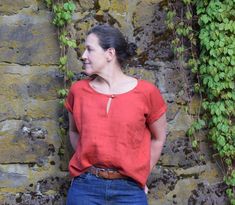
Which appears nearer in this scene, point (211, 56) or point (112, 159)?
point (112, 159)

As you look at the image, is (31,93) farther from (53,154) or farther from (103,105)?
(103,105)

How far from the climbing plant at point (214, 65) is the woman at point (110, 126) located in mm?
475

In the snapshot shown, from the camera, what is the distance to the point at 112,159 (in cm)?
260

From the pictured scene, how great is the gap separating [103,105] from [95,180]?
0.38 m

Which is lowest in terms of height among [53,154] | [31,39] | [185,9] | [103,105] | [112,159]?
[53,154]

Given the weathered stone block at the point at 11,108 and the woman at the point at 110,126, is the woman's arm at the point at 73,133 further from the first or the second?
the weathered stone block at the point at 11,108

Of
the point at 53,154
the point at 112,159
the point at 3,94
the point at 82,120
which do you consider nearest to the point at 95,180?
the point at 112,159

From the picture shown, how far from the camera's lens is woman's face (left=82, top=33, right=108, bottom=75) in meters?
2.70

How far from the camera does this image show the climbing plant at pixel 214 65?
122 inches

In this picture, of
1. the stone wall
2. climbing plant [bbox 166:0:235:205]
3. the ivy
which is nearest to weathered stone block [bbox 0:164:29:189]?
the stone wall

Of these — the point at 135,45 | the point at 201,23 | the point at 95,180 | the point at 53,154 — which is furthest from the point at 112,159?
the point at 201,23

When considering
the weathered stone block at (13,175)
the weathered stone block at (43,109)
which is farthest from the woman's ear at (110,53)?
the weathered stone block at (13,175)

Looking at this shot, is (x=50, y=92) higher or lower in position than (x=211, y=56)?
lower

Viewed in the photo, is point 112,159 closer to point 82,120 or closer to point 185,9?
point 82,120
